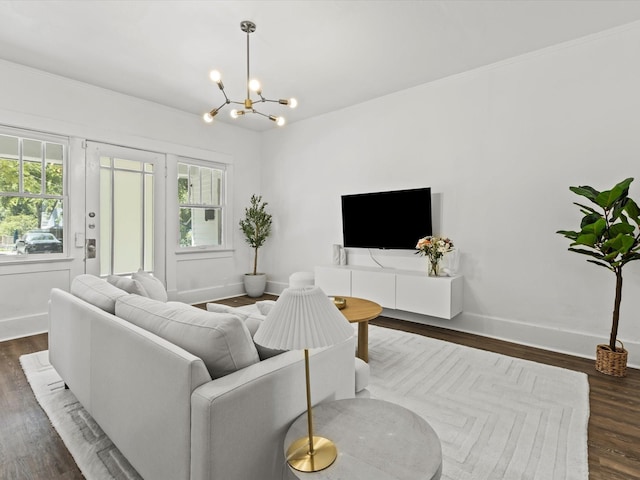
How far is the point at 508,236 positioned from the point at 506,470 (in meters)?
2.52

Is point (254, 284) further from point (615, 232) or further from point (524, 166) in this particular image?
point (615, 232)

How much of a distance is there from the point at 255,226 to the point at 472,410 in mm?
4506

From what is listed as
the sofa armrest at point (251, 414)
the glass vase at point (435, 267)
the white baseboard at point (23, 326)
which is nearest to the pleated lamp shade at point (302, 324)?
the sofa armrest at point (251, 414)

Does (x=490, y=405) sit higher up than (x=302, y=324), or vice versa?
(x=302, y=324)

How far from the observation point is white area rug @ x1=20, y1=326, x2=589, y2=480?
1.71m

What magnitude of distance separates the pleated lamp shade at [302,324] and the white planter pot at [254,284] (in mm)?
4828

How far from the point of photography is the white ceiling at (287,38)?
2756 millimetres

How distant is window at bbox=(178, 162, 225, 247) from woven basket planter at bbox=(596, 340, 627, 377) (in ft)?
16.5

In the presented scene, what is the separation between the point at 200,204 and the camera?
5.50m

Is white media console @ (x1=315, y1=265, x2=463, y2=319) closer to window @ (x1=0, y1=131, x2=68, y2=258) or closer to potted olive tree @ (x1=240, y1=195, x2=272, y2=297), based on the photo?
potted olive tree @ (x1=240, y1=195, x2=272, y2=297)

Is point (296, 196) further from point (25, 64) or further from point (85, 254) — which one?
point (25, 64)

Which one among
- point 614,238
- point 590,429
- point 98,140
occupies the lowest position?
point 590,429

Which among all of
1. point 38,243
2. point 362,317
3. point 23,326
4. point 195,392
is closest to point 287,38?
point 362,317

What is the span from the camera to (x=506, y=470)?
1675 mm
